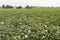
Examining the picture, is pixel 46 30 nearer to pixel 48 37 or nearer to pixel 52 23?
pixel 48 37

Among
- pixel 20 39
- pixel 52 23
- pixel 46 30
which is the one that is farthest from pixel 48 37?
pixel 52 23

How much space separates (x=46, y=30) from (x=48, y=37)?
53 cm

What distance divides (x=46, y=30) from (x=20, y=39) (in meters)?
1.58

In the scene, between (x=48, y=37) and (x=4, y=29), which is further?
(x=4, y=29)

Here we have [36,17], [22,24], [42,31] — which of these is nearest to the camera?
[42,31]

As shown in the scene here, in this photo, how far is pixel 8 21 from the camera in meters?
10.9

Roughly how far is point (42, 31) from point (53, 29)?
68cm

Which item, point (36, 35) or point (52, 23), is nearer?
point (36, 35)

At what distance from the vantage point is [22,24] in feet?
34.8

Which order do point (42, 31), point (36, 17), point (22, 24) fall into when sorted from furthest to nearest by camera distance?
point (36, 17)
point (22, 24)
point (42, 31)

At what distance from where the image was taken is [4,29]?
9.63m

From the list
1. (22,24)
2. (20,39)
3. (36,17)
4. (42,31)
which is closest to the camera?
(20,39)

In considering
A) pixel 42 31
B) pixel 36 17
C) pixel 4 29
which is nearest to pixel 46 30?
pixel 42 31

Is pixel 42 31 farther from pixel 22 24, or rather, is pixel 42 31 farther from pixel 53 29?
pixel 22 24
